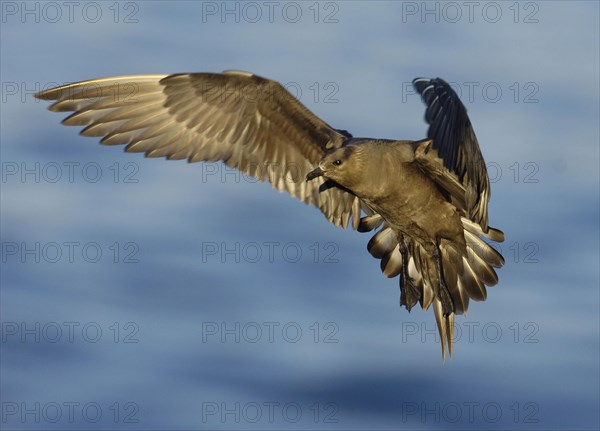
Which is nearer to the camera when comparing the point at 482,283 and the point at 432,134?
the point at 432,134

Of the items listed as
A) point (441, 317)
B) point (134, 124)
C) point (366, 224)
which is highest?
point (134, 124)

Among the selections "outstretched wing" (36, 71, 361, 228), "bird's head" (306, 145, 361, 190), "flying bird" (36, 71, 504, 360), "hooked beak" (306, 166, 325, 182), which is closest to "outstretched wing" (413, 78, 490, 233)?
"flying bird" (36, 71, 504, 360)

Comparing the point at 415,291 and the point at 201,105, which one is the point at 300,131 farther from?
the point at 415,291

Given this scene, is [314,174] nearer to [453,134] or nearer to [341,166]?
[341,166]

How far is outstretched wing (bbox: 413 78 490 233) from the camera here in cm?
1063

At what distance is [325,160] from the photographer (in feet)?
37.8

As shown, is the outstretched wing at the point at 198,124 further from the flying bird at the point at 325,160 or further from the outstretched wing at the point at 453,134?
the outstretched wing at the point at 453,134

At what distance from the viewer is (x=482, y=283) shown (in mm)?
12508

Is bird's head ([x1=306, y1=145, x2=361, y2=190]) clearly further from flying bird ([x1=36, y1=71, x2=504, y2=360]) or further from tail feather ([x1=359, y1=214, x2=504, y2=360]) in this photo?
tail feather ([x1=359, y1=214, x2=504, y2=360])

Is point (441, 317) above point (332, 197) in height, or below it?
below

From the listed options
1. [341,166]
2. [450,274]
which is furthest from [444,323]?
[341,166]

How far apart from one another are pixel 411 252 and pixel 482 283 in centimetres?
67

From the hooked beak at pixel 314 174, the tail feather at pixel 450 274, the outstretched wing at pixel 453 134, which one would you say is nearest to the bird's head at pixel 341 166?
the hooked beak at pixel 314 174

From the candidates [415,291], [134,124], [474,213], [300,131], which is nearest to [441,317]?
[415,291]
